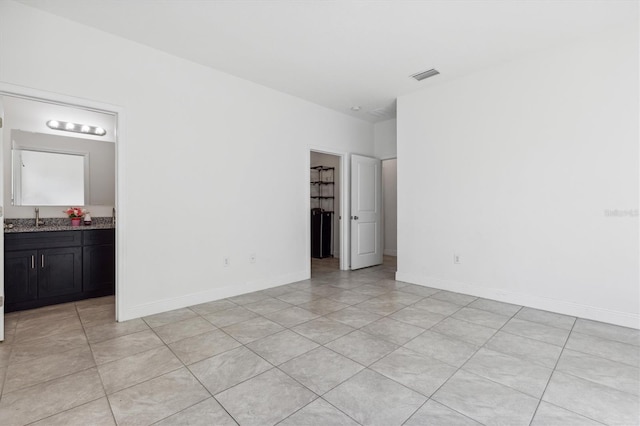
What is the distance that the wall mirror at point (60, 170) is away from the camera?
151 inches

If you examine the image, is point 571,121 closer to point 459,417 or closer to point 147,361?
point 459,417

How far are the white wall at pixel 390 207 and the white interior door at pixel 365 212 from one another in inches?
49.2

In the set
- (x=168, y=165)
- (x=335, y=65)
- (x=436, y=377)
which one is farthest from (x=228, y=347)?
(x=335, y=65)

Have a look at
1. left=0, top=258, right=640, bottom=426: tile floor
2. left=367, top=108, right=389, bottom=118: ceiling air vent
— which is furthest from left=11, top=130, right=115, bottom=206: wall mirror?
left=367, top=108, right=389, bottom=118: ceiling air vent

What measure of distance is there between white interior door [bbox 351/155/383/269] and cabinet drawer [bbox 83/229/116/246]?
360cm

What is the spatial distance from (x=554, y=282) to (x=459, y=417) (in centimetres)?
248

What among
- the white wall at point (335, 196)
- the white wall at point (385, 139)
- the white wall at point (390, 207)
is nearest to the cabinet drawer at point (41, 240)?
the white wall at point (335, 196)

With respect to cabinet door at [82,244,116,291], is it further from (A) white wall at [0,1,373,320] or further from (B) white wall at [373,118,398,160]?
(B) white wall at [373,118,398,160]

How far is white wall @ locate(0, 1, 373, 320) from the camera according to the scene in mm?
2752

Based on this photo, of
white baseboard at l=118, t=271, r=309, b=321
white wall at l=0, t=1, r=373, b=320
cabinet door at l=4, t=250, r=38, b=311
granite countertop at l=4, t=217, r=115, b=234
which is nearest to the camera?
white wall at l=0, t=1, r=373, b=320

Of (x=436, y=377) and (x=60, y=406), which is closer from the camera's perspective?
(x=60, y=406)

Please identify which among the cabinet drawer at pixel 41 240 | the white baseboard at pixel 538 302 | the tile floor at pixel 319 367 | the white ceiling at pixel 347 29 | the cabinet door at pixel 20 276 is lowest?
the tile floor at pixel 319 367

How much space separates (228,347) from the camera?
246cm

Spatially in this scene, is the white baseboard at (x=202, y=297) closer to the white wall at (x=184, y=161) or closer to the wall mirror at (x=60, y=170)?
the white wall at (x=184, y=161)
